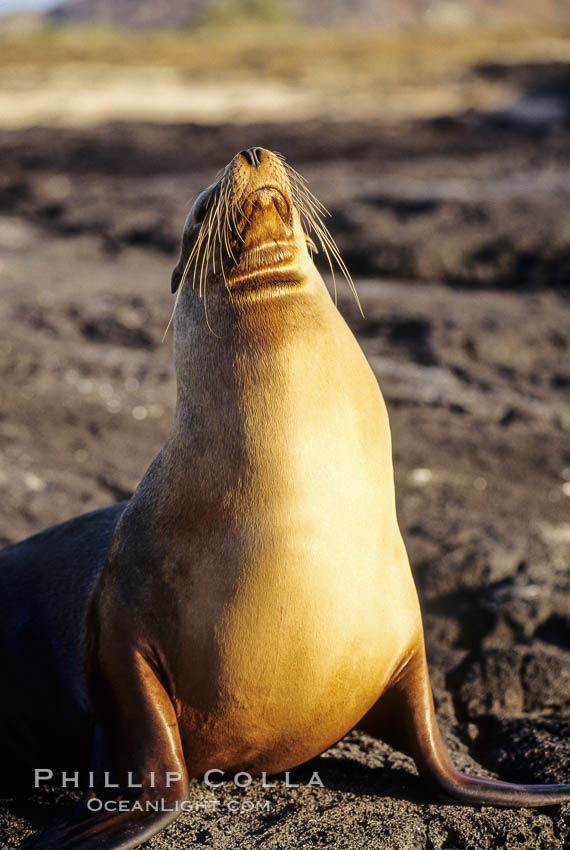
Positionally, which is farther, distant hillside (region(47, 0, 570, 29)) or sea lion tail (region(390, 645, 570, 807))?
distant hillside (region(47, 0, 570, 29))

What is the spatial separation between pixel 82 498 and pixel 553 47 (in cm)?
1824

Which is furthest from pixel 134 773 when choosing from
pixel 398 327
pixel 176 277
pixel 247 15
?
pixel 247 15

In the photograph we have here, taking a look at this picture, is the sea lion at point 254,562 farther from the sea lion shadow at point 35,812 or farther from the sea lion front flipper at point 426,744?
the sea lion shadow at point 35,812

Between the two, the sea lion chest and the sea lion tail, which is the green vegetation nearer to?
the sea lion chest

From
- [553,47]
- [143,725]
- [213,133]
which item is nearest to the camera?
[143,725]

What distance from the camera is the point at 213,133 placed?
13.8 meters

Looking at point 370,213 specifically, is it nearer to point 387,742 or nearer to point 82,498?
point 82,498

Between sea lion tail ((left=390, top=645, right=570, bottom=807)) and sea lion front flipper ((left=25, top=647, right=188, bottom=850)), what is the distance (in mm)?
691

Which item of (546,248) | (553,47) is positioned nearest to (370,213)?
(546,248)

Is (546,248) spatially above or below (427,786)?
above

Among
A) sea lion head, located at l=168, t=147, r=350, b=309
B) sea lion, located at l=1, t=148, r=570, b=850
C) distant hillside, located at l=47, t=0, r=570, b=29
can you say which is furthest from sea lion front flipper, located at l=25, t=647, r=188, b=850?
distant hillside, located at l=47, t=0, r=570, b=29

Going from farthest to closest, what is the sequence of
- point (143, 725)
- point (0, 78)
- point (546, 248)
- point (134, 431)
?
point (0, 78) → point (546, 248) → point (134, 431) → point (143, 725)

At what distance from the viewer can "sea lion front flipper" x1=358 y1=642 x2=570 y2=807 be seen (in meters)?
2.93

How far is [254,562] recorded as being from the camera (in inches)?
111
